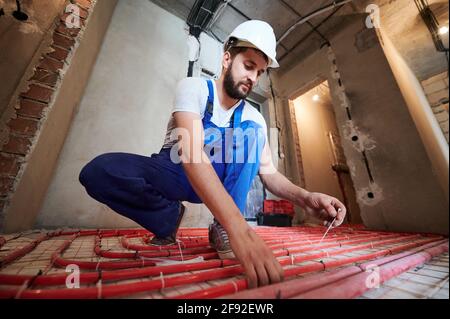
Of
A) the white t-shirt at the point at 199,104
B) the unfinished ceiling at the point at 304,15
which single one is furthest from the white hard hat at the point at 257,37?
the unfinished ceiling at the point at 304,15

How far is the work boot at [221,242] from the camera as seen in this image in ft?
2.66

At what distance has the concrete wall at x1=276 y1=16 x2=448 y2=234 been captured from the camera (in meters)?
2.06

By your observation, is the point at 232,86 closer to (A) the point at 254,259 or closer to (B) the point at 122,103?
(A) the point at 254,259

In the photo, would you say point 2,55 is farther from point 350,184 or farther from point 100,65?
point 350,184

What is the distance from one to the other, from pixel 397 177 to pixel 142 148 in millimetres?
3054

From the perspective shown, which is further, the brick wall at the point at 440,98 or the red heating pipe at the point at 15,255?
the red heating pipe at the point at 15,255

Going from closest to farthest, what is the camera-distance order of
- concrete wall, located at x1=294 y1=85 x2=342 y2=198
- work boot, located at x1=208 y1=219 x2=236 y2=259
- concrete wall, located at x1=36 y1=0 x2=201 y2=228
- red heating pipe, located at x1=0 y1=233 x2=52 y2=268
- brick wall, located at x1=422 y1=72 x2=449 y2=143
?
brick wall, located at x1=422 y1=72 x2=449 y2=143
red heating pipe, located at x1=0 y1=233 x2=52 y2=268
work boot, located at x1=208 y1=219 x2=236 y2=259
concrete wall, located at x1=36 y1=0 x2=201 y2=228
concrete wall, located at x1=294 y1=85 x2=342 y2=198

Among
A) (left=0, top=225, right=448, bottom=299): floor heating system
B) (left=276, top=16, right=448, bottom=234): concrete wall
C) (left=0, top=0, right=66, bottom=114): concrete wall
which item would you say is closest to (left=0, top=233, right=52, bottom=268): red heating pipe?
(left=0, top=225, right=448, bottom=299): floor heating system

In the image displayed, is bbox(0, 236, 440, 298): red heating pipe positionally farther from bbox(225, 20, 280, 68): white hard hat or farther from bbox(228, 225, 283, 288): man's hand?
bbox(225, 20, 280, 68): white hard hat

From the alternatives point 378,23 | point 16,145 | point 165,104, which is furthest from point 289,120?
point 16,145

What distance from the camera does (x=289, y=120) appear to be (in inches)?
154

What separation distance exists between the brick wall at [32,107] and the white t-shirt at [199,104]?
1.02m

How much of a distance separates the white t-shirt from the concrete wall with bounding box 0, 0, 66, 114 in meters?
1.19

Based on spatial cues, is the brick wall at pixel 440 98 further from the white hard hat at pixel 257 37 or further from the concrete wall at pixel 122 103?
the concrete wall at pixel 122 103
